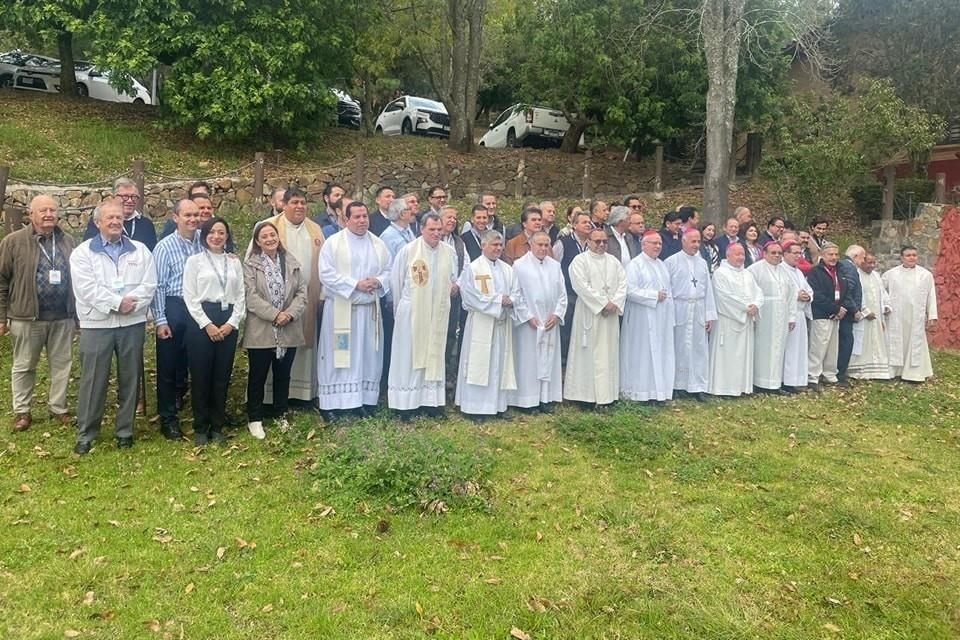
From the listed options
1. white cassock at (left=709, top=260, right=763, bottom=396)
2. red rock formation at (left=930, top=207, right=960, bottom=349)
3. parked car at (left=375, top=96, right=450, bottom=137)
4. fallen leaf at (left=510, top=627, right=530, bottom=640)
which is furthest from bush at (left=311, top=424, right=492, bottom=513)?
parked car at (left=375, top=96, right=450, bottom=137)

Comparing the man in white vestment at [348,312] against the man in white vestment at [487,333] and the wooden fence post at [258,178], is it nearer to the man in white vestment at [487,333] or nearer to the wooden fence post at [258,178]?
the man in white vestment at [487,333]

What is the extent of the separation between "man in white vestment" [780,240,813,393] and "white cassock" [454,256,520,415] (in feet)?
11.7

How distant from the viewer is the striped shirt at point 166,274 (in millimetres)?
5996

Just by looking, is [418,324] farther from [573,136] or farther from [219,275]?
[573,136]

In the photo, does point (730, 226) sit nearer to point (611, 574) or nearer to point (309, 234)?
point (309, 234)

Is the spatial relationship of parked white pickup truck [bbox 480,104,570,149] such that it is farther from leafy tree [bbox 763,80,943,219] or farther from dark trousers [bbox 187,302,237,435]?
dark trousers [bbox 187,302,237,435]

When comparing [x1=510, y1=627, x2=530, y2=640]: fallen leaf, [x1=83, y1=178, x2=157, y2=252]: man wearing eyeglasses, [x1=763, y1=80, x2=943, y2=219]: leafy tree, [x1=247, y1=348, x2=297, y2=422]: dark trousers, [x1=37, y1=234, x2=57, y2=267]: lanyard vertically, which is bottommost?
[x1=510, y1=627, x2=530, y2=640]: fallen leaf

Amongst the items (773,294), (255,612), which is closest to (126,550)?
(255,612)

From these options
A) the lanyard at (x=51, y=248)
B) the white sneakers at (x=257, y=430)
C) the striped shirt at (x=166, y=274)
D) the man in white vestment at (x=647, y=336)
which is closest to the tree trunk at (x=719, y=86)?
the man in white vestment at (x=647, y=336)

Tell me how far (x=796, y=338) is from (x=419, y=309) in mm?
4583

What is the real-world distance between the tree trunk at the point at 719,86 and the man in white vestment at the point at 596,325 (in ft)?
23.1

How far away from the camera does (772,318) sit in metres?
8.62

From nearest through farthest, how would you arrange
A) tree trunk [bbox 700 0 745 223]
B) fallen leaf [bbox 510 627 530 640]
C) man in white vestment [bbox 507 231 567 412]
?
fallen leaf [bbox 510 627 530 640] → man in white vestment [bbox 507 231 567 412] → tree trunk [bbox 700 0 745 223]

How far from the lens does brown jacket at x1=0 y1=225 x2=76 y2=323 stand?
235 inches
